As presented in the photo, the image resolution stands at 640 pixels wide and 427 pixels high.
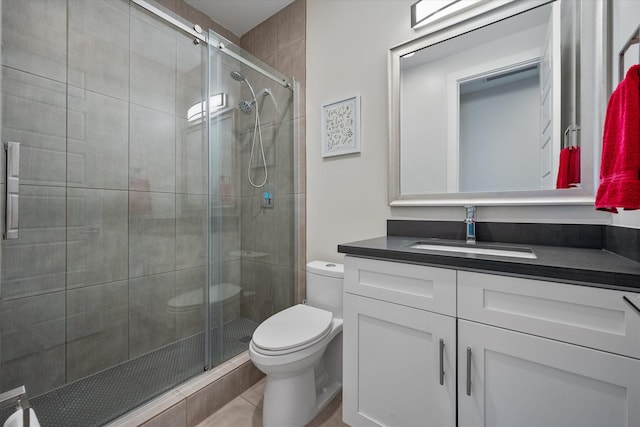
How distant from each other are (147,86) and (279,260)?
1.37 m

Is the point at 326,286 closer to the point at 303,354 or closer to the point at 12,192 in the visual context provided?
the point at 303,354

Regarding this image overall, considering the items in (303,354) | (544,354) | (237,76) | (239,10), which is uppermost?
(239,10)

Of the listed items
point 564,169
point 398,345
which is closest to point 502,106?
point 564,169

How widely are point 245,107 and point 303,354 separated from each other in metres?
1.51

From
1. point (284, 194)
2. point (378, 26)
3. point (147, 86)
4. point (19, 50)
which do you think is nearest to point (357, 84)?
point (378, 26)

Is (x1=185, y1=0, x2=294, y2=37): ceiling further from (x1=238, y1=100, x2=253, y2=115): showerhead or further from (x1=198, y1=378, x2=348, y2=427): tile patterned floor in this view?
(x1=198, y1=378, x2=348, y2=427): tile patterned floor

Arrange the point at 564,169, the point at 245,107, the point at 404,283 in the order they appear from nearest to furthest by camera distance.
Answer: the point at 404,283 < the point at 564,169 < the point at 245,107

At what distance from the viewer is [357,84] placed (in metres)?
1.69

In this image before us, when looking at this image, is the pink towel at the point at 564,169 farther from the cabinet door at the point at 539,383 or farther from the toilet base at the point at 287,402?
the toilet base at the point at 287,402

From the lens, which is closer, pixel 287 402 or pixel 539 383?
pixel 539 383

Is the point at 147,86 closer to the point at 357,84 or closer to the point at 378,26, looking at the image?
the point at 357,84

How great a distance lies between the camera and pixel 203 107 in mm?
1604

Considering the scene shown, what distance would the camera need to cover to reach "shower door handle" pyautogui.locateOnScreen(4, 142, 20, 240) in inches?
41.6

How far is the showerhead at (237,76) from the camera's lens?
171cm
